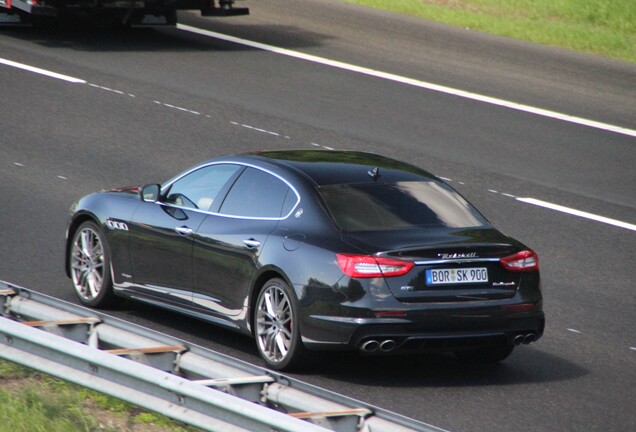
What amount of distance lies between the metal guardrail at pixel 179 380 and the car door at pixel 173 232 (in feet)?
3.87

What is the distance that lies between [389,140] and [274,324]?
311 inches

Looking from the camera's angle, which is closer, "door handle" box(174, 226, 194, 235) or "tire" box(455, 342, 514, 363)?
"tire" box(455, 342, 514, 363)

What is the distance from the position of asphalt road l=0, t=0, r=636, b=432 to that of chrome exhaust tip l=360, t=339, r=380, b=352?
0.30 m

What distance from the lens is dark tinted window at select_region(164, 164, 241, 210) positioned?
916 cm

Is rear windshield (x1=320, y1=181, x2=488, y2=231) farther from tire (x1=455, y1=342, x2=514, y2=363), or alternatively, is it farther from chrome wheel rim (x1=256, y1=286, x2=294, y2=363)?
tire (x1=455, y1=342, x2=514, y2=363)

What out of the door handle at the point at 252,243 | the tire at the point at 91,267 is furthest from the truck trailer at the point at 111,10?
the door handle at the point at 252,243

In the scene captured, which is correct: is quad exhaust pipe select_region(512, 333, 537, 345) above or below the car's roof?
below

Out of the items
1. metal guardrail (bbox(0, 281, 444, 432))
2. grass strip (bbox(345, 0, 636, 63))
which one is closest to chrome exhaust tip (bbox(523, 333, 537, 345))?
metal guardrail (bbox(0, 281, 444, 432))

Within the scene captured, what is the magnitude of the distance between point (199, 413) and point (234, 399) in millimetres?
251

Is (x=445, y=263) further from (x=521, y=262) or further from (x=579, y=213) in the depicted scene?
(x=579, y=213)

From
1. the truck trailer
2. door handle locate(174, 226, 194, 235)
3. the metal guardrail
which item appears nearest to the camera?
the metal guardrail

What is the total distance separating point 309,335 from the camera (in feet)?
26.1

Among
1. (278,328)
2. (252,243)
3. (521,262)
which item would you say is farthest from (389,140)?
(278,328)

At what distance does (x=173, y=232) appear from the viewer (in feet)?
30.0
